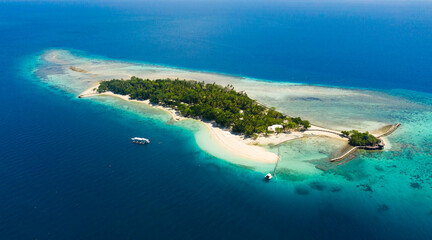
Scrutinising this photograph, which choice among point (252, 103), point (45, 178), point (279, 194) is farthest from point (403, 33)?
point (45, 178)

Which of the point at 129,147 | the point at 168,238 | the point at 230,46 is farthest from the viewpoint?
the point at 230,46

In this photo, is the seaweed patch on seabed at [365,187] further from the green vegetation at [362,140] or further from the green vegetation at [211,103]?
the green vegetation at [211,103]

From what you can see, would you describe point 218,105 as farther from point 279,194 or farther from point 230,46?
point 230,46

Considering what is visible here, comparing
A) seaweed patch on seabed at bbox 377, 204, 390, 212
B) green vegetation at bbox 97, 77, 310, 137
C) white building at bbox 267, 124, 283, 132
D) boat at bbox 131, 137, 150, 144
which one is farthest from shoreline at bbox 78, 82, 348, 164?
seaweed patch on seabed at bbox 377, 204, 390, 212

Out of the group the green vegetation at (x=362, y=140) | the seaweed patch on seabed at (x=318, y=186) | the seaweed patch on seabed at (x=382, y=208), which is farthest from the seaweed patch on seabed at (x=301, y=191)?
the green vegetation at (x=362, y=140)

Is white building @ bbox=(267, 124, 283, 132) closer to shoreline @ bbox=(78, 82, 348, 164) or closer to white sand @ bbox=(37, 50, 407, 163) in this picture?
shoreline @ bbox=(78, 82, 348, 164)

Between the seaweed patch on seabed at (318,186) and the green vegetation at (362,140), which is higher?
the green vegetation at (362,140)

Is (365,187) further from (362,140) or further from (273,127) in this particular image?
(273,127)

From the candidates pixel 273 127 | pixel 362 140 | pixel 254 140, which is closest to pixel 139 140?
pixel 254 140
